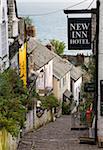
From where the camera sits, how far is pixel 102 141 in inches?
711

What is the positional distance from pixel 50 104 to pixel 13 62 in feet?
30.6

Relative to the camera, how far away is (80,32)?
1733cm

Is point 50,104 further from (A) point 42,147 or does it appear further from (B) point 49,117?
(A) point 42,147

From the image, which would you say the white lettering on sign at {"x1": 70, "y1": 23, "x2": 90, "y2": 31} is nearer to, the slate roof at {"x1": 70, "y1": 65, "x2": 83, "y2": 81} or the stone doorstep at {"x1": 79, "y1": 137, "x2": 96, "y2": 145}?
the stone doorstep at {"x1": 79, "y1": 137, "x2": 96, "y2": 145}

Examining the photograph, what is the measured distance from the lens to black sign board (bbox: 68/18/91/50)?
681 inches

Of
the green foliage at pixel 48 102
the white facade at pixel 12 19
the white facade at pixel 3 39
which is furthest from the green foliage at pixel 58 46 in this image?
the white facade at pixel 3 39

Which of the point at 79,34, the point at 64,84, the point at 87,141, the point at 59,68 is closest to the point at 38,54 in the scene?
the point at 59,68

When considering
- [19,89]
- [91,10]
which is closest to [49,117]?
[19,89]

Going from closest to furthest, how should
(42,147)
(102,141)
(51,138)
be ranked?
(42,147), (102,141), (51,138)

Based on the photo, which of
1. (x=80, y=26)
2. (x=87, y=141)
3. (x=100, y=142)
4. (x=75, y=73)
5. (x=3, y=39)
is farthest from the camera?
(x=75, y=73)

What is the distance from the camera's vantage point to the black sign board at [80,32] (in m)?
17.3

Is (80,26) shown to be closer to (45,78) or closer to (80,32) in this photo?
(80,32)

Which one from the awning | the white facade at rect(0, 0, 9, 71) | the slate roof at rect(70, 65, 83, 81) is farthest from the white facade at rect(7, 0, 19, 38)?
the slate roof at rect(70, 65, 83, 81)

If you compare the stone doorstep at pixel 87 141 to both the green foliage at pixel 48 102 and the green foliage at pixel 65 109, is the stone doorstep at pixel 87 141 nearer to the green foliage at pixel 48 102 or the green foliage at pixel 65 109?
the green foliage at pixel 48 102
